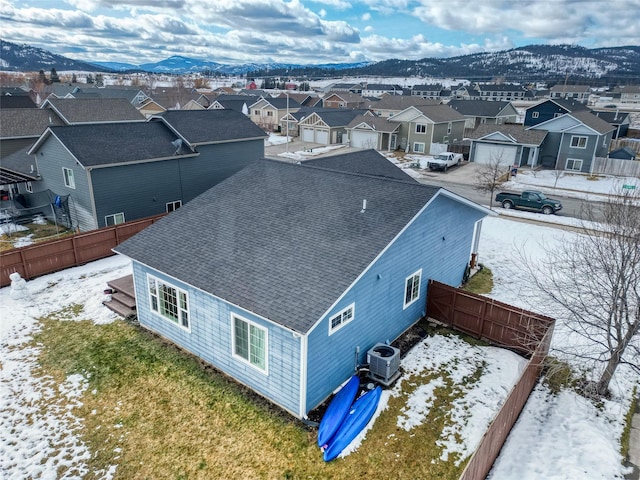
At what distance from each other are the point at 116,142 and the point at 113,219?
15.2ft

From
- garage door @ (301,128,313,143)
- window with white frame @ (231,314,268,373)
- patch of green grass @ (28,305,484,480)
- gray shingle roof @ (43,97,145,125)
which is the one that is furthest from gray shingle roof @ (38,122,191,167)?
garage door @ (301,128,313,143)

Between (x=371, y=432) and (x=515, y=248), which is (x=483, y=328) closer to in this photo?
(x=371, y=432)

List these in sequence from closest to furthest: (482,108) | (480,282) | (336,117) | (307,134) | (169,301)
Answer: (169,301) < (480,282) < (336,117) < (307,134) < (482,108)

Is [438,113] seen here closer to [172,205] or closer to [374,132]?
[374,132]

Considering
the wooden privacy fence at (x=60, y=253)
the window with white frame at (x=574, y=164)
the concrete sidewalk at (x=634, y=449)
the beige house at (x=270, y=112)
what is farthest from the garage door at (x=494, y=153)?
the wooden privacy fence at (x=60, y=253)

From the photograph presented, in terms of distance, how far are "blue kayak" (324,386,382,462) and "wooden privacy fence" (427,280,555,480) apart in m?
2.83

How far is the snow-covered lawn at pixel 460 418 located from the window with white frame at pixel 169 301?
2892 millimetres

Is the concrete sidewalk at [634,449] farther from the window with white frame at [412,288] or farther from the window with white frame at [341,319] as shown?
the window with white frame at [341,319]

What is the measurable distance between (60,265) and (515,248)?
892 inches

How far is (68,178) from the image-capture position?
23.5 meters

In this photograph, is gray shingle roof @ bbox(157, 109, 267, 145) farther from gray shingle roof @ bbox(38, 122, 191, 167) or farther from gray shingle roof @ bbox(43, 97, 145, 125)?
gray shingle roof @ bbox(43, 97, 145, 125)

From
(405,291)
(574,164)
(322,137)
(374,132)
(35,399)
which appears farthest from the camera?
(322,137)

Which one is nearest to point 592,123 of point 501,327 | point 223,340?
point 501,327

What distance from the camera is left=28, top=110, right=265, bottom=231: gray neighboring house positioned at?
22531 mm
